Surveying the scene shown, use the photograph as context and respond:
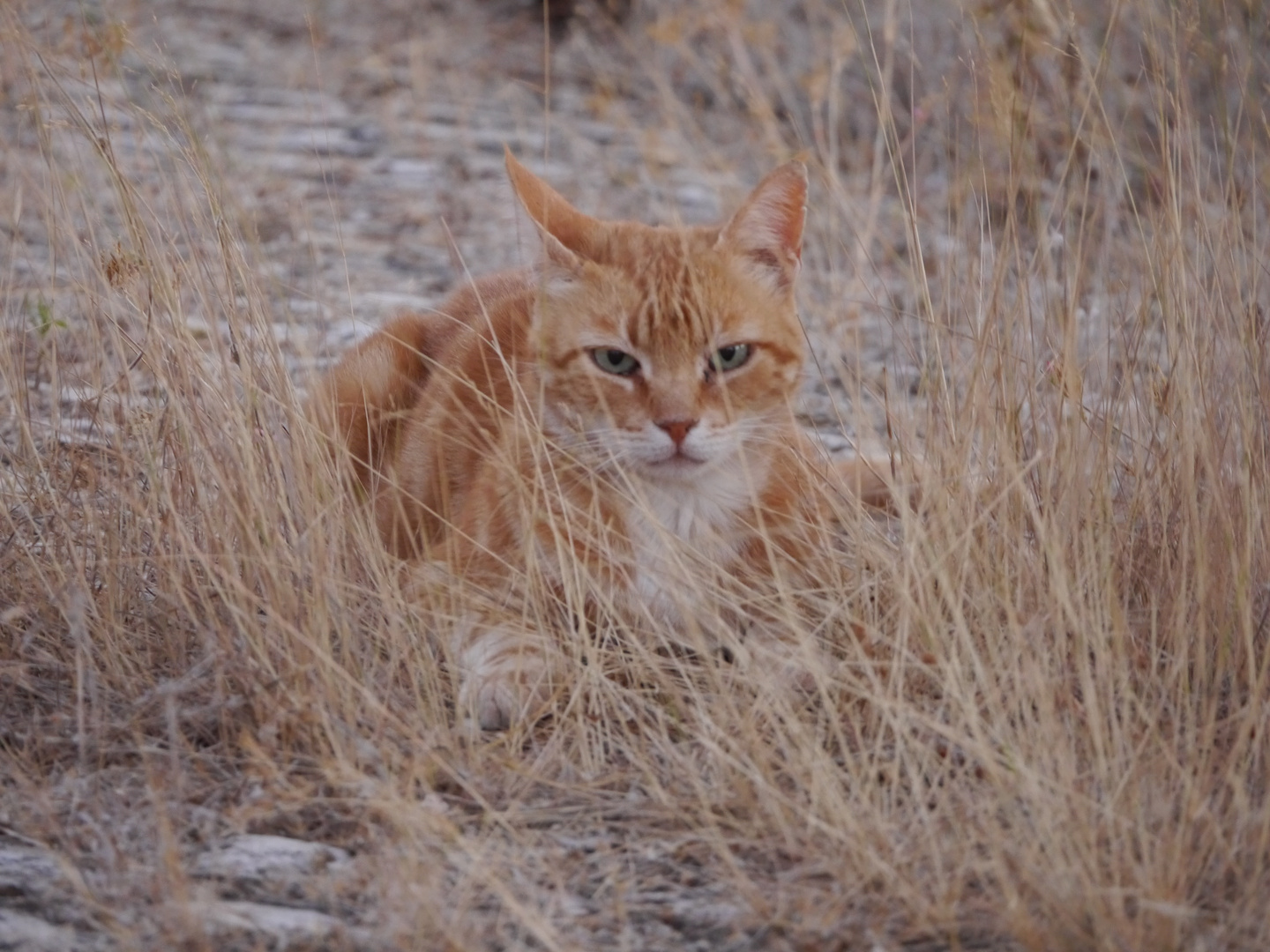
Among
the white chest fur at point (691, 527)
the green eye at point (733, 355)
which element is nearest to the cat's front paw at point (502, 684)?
the white chest fur at point (691, 527)

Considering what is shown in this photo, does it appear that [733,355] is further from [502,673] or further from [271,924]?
[271,924]

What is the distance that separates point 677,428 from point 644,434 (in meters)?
0.07

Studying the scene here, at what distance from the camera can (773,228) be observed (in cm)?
335

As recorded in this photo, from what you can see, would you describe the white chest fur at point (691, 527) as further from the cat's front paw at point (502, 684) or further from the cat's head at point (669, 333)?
the cat's front paw at point (502, 684)

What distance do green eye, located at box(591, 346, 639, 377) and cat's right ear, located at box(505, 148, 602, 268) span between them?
0.64 feet

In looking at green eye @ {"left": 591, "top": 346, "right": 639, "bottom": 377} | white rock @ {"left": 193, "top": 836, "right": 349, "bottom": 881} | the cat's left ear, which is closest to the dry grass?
white rock @ {"left": 193, "top": 836, "right": 349, "bottom": 881}

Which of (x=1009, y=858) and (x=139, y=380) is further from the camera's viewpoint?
(x=139, y=380)

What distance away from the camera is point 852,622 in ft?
10.1

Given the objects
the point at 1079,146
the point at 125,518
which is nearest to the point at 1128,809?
the point at 125,518

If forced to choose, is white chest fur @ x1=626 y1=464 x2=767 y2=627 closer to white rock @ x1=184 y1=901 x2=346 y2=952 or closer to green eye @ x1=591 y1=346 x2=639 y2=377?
green eye @ x1=591 y1=346 x2=639 y2=377

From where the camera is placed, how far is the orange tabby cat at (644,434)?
3.16 metres

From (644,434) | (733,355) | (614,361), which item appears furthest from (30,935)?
(733,355)

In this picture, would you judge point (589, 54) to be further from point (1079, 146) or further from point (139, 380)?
point (139, 380)

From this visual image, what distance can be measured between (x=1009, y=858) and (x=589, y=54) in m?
6.73
